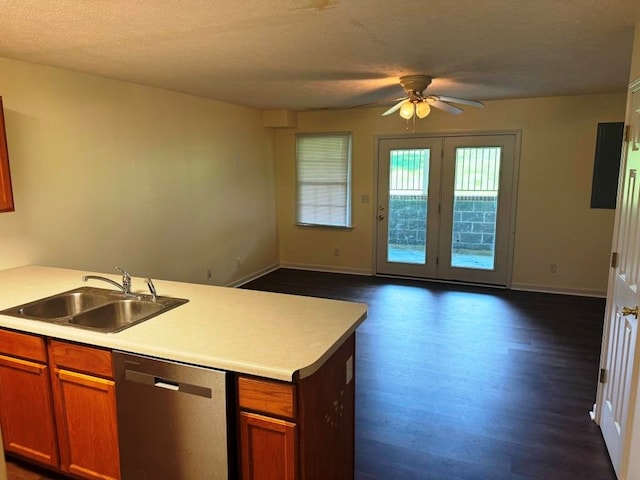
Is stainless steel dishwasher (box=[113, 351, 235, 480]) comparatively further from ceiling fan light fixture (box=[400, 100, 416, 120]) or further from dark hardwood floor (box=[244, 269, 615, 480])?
ceiling fan light fixture (box=[400, 100, 416, 120])

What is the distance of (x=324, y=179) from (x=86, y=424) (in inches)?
188

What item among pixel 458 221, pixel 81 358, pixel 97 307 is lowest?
pixel 81 358

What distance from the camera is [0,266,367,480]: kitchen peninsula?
162 cm

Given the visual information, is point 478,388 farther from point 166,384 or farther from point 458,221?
point 458,221

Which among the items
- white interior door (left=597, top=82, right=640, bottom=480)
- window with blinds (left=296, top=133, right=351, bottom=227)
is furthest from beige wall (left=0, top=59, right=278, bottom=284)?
white interior door (left=597, top=82, right=640, bottom=480)

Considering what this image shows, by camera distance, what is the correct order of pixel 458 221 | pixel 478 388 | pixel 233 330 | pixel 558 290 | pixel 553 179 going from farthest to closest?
pixel 458 221 → pixel 558 290 → pixel 553 179 → pixel 478 388 → pixel 233 330

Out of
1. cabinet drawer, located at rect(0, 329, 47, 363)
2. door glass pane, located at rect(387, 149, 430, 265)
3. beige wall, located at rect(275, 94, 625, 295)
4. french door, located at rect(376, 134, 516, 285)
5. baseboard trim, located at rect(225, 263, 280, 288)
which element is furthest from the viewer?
door glass pane, located at rect(387, 149, 430, 265)

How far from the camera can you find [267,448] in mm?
1666

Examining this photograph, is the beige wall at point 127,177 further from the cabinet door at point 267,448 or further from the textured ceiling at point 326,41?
the cabinet door at point 267,448

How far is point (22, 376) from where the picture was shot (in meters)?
2.15

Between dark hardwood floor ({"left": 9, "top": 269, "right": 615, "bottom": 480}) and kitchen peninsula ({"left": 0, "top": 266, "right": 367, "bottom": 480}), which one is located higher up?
kitchen peninsula ({"left": 0, "top": 266, "right": 367, "bottom": 480})

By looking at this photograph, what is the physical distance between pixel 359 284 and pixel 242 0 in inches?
169

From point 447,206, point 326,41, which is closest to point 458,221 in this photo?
point 447,206

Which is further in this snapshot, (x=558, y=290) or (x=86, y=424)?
(x=558, y=290)
